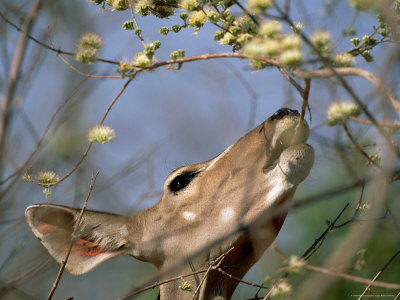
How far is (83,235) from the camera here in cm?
532

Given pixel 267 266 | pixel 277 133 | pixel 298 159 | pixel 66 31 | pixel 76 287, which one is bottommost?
pixel 267 266

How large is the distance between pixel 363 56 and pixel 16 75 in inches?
97.2

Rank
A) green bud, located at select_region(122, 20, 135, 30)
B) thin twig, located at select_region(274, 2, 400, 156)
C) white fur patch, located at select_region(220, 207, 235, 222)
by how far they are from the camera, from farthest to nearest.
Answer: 1. white fur patch, located at select_region(220, 207, 235, 222)
2. green bud, located at select_region(122, 20, 135, 30)
3. thin twig, located at select_region(274, 2, 400, 156)

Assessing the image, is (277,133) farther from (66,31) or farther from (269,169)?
(66,31)

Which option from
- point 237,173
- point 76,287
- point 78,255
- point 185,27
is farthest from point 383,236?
point 76,287

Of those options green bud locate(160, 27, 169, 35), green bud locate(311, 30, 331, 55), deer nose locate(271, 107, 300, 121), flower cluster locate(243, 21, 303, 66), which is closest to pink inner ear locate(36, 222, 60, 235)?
green bud locate(160, 27, 169, 35)

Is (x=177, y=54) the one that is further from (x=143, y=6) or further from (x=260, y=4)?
(x=260, y=4)

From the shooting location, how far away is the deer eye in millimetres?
5489

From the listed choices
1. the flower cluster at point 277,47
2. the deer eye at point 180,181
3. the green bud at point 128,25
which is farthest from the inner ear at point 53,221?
the flower cluster at point 277,47

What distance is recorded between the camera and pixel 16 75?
113 inches

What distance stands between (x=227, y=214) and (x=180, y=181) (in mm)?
702

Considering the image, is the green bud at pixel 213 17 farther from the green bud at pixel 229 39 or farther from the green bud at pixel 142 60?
the green bud at pixel 142 60

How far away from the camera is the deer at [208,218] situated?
4.64m

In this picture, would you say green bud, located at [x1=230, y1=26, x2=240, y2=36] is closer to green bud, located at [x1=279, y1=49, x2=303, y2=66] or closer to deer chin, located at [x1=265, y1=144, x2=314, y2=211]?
green bud, located at [x1=279, y1=49, x2=303, y2=66]
